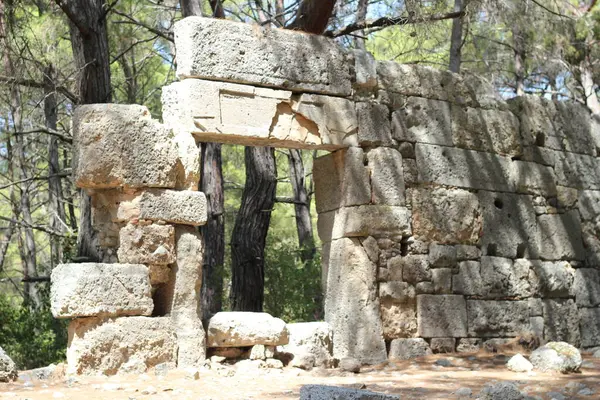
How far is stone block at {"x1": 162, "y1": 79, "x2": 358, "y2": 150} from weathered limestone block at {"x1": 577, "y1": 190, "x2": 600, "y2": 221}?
3280 mm

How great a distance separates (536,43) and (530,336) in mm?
8035

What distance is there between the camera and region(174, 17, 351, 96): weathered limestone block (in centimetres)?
767

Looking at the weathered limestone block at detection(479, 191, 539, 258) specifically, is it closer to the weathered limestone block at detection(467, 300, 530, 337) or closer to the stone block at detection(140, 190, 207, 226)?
the weathered limestone block at detection(467, 300, 530, 337)

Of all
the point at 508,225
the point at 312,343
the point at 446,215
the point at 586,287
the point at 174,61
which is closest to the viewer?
the point at 312,343

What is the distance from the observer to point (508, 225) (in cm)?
952

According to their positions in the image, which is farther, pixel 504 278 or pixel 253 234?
pixel 253 234

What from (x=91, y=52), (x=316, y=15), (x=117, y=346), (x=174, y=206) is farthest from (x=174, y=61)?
(x=117, y=346)

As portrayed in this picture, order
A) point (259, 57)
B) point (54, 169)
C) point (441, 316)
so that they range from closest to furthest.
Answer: point (259, 57) < point (441, 316) < point (54, 169)

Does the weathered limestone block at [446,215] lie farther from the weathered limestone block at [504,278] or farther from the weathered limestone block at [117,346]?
the weathered limestone block at [117,346]

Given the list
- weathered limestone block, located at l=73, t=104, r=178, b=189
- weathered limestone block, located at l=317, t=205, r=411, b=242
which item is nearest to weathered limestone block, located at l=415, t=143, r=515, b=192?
weathered limestone block, located at l=317, t=205, r=411, b=242

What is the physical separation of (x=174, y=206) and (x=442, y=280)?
2.99 meters

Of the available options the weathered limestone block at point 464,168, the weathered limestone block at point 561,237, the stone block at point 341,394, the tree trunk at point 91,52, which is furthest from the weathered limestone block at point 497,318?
the stone block at point 341,394

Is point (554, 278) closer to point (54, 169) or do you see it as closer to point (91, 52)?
point (91, 52)

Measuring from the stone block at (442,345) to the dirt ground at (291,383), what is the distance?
758mm
